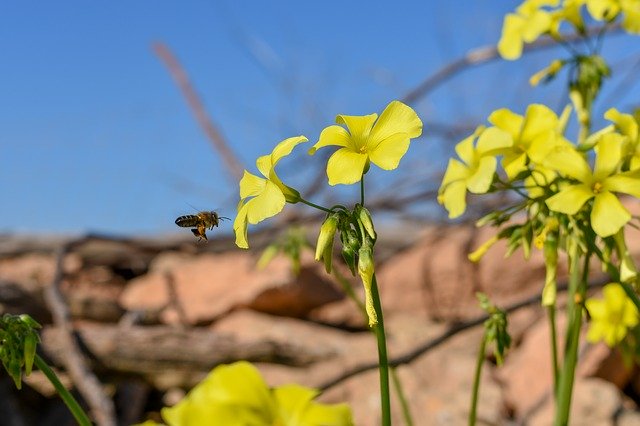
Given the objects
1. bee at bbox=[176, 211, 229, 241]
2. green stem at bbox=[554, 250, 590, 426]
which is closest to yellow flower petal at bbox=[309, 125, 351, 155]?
green stem at bbox=[554, 250, 590, 426]

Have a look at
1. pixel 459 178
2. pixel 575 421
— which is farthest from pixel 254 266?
pixel 459 178

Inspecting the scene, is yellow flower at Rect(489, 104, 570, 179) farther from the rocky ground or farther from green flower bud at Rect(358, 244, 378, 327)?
the rocky ground

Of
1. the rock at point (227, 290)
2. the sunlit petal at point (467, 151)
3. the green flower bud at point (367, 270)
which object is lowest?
the green flower bud at point (367, 270)

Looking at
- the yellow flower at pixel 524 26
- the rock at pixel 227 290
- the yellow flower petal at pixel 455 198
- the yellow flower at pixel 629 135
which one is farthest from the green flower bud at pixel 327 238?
the rock at pixel 227 290

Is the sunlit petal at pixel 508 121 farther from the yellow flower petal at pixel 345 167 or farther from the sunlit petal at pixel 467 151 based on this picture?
the yellow flower petal at pixel 345 167

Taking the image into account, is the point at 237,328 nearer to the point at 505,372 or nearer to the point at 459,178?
the point at 505,372

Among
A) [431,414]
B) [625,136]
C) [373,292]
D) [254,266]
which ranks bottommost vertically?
[373,292]

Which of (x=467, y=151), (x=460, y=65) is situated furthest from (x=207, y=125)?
(x=467, y=151)
